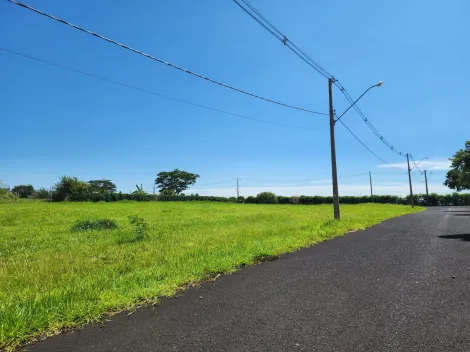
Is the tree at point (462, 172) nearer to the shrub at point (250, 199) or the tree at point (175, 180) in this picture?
the shrub at point (250, 199)

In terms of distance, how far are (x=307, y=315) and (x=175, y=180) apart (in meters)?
113

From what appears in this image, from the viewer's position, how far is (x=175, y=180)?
116062 mm

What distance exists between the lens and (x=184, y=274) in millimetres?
7477

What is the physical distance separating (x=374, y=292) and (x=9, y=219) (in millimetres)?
24561

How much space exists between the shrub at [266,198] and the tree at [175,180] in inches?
1442

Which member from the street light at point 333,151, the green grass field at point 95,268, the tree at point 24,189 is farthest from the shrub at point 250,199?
the tree at point 24,189

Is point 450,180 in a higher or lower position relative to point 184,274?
higher

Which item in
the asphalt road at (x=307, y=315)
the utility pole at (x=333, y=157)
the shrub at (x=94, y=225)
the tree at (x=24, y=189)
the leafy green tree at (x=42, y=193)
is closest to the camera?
the asphalt road at (x=307, y=315)

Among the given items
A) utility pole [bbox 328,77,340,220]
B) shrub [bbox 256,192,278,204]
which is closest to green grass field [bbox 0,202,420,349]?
utility pole [bbox 328,77,340,220]

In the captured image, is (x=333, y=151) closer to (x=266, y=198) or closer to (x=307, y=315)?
(x=307, y=315)

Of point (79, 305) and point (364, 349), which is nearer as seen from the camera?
point (364, 349)

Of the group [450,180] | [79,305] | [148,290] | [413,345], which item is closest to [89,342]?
[79,305]

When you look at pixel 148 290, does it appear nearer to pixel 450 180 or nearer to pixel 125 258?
pixel 125 258

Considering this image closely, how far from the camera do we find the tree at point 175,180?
4560 inches
